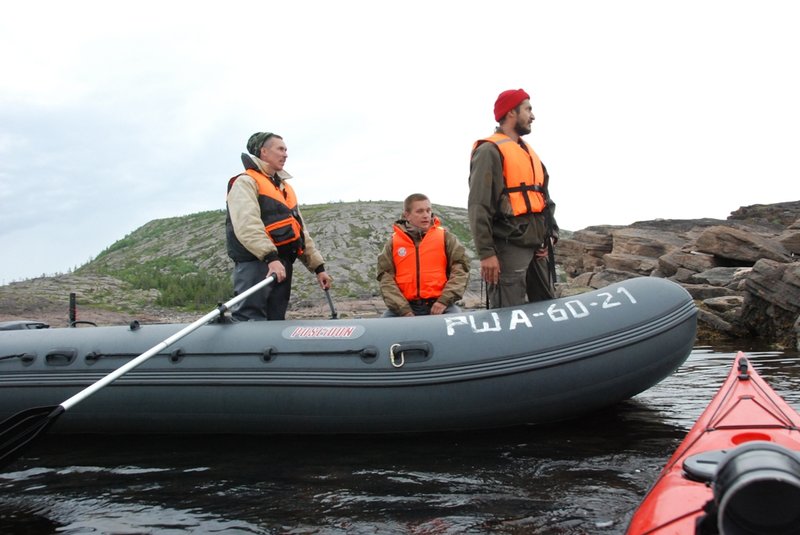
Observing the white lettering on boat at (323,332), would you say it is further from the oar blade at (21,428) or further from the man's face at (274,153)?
the oar blade at (21,428)

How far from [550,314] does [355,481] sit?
1.59 m

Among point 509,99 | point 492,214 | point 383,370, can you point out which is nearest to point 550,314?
point 492,214

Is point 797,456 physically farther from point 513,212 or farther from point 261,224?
point 261,224

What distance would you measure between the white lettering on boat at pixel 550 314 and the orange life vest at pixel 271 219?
138 cm

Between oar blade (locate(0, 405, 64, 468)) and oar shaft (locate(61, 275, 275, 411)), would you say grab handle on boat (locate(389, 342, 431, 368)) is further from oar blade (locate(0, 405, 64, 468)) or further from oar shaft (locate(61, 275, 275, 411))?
oar blade (locate(0, 405, 64, 468))

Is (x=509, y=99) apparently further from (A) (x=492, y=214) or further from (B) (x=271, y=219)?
(B) (x=271, y=219)

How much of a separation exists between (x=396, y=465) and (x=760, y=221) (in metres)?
16.6

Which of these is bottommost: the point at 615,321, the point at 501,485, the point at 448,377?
the point at 501,485

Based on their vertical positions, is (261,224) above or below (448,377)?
above

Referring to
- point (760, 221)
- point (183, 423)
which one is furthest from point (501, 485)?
point (760, 221)

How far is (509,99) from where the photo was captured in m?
4.53

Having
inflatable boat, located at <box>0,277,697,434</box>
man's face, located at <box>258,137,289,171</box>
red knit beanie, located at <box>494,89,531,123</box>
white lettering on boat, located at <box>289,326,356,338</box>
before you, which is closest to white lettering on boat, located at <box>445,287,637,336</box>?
inflatable boat, located at <box>0,277,697,434</box>

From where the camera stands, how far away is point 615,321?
422cm

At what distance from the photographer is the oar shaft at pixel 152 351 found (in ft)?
12.0
